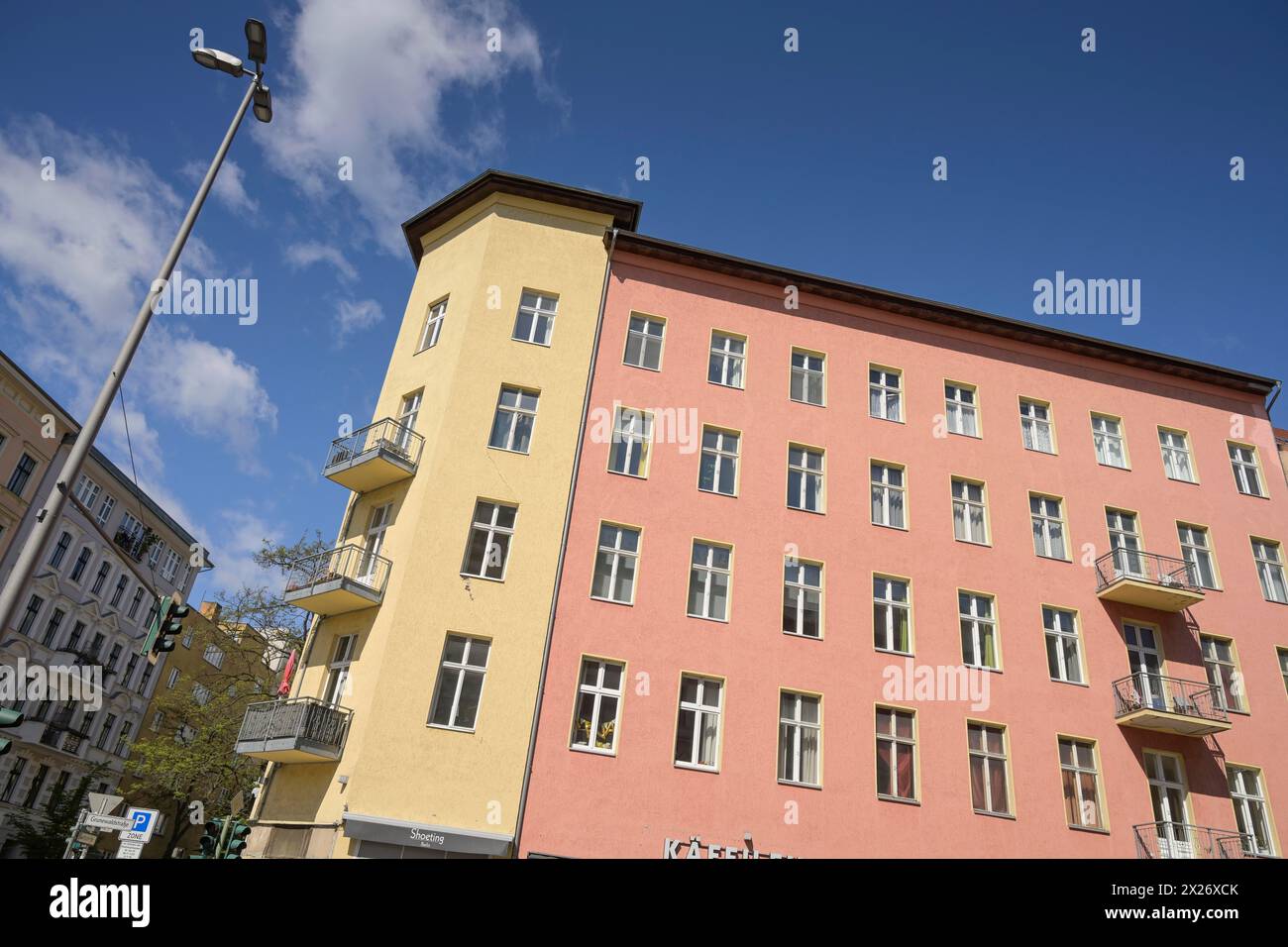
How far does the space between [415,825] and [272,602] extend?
21949mm

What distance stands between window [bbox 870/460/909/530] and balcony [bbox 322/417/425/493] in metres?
12.8

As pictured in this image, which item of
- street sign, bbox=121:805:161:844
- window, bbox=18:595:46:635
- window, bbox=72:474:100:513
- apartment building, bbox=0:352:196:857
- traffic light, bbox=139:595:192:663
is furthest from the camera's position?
window, bbox=72:474:100:513

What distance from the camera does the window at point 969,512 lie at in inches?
945

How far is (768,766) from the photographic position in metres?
19.8

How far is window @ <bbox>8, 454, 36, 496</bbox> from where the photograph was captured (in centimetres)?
4091

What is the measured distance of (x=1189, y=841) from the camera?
2072 centimetres

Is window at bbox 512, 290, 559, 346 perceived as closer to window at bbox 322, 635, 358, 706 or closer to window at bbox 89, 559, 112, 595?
window at bbox 322, 635, 358, 706

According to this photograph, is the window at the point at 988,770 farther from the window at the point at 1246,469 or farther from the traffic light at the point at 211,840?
A: the traffic light at the point at 211,840

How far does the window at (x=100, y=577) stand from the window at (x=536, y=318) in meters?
41.8

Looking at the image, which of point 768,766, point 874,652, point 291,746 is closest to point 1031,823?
point 874,652

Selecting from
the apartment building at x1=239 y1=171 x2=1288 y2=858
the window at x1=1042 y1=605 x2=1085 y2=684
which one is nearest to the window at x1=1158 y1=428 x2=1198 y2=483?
the apartment building at x1=239 y1=171 x2=1288 y2=858

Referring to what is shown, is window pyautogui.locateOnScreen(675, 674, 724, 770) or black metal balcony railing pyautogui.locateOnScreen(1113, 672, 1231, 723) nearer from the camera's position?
window pyautogui.locateOnScreen(675, 674, 724, 770)
